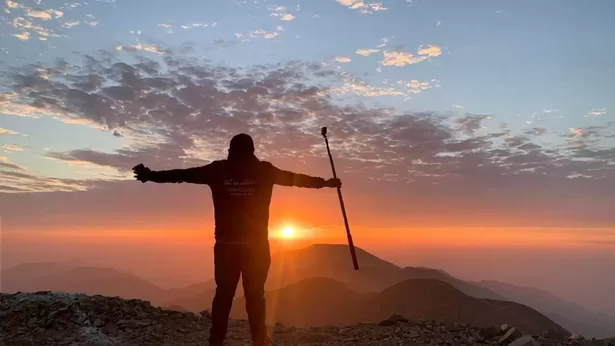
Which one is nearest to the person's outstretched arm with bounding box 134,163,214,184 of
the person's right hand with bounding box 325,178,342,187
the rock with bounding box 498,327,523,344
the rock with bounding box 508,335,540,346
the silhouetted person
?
the silhouetted person

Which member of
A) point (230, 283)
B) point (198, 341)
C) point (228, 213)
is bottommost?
point (198, 341)

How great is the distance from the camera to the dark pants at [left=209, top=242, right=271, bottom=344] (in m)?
7.07

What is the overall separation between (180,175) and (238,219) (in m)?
1.18

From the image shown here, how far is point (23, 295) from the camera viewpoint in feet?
40.3

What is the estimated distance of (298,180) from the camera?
7695mm

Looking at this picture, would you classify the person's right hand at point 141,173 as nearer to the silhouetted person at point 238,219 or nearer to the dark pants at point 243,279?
the silhouetted person at point 238,219

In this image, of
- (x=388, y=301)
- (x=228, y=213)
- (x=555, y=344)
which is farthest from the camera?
(x=388, y=301)

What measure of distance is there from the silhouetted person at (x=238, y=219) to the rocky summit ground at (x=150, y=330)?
362 cm

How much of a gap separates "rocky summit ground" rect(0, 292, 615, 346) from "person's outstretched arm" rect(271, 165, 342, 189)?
4.41 metres

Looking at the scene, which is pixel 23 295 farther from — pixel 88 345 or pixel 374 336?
pixel 374 336

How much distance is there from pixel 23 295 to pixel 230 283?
8.54m

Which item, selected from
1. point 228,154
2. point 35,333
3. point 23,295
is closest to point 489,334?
point 228,154

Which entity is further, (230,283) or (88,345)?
(88,345)

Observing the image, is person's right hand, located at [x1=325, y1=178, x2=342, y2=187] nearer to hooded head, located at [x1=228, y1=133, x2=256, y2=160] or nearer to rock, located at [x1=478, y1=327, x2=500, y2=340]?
hooded head, located at [x1=228, y1=133, x2=256, y2=160]
